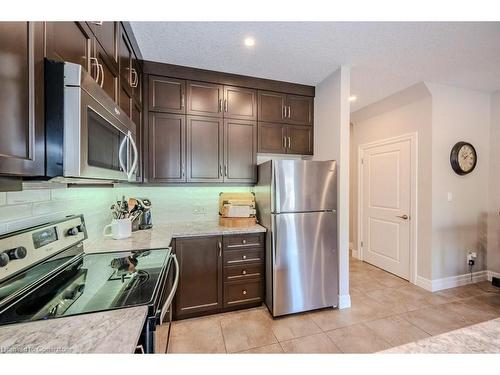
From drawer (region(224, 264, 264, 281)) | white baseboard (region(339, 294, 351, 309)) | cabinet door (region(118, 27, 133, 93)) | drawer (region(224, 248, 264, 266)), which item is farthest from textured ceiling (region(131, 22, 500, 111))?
white baseboard (region(339, 294, 351, 309))

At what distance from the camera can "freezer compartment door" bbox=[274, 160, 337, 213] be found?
2.08 meters

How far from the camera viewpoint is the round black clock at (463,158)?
8.98ft

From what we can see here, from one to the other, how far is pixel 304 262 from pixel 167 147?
1881 mm

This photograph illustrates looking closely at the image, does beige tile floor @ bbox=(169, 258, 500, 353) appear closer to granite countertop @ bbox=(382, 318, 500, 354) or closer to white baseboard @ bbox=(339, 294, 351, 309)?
white baseboard @ bbox=(339, 294, 351, 309)

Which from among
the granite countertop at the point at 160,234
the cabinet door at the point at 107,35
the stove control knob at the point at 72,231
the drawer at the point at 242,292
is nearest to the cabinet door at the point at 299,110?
the granite countertop at the point at 160,234

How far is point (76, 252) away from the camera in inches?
53.8

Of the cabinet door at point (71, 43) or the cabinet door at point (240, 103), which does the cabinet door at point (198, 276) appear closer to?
the cabinet door at point (240, 103)

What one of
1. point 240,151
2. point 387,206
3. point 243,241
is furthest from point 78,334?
point 387,206

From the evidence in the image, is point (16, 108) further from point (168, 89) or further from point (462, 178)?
point (462, 178)

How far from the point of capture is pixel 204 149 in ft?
7.92

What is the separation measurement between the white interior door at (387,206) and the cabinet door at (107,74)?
3448mm

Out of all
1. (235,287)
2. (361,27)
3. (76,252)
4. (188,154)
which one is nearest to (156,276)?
(76,252)
